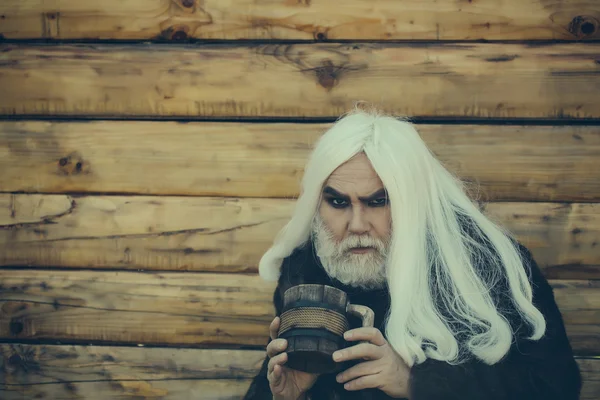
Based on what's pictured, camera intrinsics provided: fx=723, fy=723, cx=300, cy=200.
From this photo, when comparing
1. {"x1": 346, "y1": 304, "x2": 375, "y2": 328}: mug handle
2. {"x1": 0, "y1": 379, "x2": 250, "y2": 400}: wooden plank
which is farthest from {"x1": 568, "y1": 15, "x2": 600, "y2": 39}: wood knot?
{"x1": 0, "y1": 379, "x2": 250, "y2": 400}: wooden plank

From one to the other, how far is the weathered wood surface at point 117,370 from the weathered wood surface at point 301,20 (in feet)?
4.54

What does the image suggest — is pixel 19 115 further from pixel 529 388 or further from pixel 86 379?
pixel 529 388

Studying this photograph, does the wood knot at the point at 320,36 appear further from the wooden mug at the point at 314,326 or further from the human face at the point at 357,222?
the wooden mug at the point at 314,326

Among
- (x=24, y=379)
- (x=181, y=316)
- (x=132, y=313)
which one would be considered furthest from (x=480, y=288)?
(x=24, y=379)

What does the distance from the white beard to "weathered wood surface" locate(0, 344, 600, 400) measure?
73cm

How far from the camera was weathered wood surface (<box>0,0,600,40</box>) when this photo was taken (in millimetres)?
2986

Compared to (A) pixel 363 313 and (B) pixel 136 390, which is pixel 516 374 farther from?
(B) pixel 136 390

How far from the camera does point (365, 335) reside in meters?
2.28

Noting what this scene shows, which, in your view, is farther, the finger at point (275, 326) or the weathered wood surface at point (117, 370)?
the weathered wood surface at point (117, 370)

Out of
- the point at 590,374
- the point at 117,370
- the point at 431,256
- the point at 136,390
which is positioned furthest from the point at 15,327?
the point at 590,374

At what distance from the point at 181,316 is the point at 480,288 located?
136cm

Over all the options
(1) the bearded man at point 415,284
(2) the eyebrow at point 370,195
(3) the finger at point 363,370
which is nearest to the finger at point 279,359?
(1) the bearded man at point 415,284

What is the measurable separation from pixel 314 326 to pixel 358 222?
503 millimetres

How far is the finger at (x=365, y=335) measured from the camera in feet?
7.41
